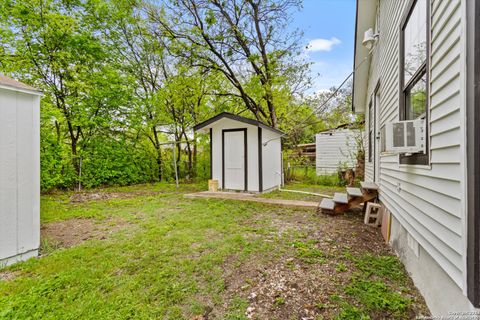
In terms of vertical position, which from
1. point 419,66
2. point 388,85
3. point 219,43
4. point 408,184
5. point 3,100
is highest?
point 219,43

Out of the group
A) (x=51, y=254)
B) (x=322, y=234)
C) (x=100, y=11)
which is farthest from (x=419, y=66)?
(x=100, y=11)

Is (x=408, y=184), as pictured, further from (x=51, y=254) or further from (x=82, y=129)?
(x=82, y=129)

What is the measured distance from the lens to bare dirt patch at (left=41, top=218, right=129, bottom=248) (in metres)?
3.21

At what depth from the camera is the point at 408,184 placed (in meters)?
2.23

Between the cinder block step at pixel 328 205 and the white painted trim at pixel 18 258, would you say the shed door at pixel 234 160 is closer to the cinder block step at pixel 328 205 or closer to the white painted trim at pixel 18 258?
the cinder block step at pixel 328 205

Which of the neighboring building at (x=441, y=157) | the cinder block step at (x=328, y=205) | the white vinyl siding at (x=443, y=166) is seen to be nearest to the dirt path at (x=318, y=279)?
the neighboring building at (x=441, y=157)

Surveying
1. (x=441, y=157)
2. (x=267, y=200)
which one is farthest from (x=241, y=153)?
(x=441, y=157)

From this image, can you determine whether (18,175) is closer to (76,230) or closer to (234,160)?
(76,230)

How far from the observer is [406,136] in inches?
75.1

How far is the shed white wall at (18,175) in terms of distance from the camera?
239 centimetres

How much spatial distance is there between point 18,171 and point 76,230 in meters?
1.60

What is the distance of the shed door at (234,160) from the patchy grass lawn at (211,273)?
3129 mm

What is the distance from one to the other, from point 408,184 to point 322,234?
147cm

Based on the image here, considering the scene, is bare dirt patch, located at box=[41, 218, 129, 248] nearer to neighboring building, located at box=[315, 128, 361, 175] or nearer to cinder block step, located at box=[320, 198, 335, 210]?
cinder block step, located at box=[320, 198, 335, 210]
